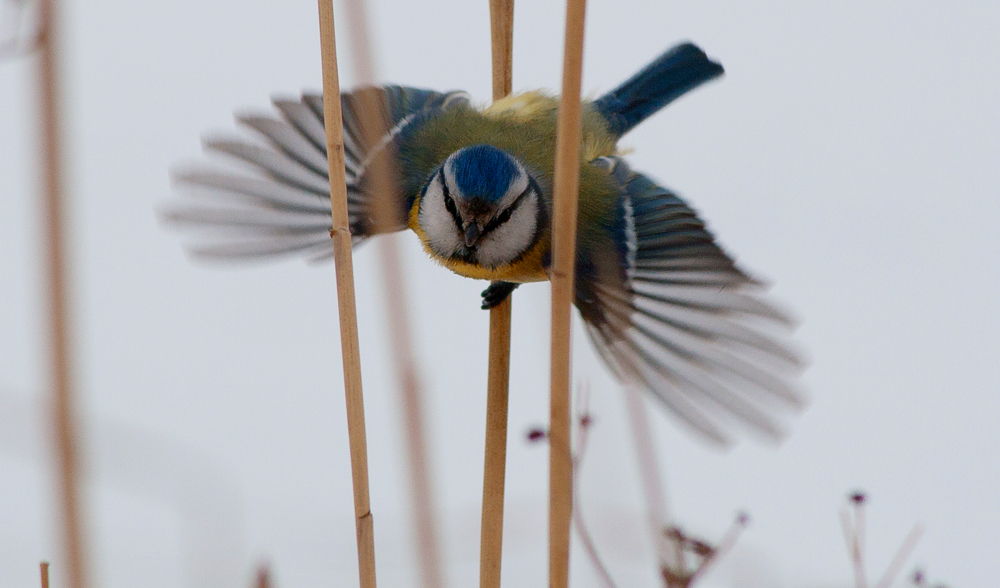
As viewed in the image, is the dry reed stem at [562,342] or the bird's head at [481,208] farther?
the bird's head at [481,208]

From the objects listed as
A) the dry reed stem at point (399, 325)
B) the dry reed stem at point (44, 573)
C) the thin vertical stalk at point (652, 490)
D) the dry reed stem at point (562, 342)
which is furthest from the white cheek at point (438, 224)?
the dry reed stem at point (44, 573)

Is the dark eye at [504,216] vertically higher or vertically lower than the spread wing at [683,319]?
higher

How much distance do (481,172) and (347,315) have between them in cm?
56

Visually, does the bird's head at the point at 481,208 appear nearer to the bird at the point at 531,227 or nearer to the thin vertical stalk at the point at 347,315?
the bird at the point at 531,227

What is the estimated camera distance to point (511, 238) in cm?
134

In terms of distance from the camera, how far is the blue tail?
67.1 inches

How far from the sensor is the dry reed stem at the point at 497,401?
0.79 m

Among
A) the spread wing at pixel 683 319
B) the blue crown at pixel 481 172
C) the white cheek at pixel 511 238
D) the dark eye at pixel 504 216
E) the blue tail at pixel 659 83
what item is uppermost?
the blue tail at pixel 659 83

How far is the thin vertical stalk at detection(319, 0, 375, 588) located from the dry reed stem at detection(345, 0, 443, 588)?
6 centimetres

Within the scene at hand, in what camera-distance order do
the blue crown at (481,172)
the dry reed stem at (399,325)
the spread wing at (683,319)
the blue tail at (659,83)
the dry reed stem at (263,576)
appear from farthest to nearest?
the blue tail at (659,83) < the blue crown at (481,172) < the spread wing at (683,319) < the dry reed stem at (399,325) < the dry reed stem at (263,576)

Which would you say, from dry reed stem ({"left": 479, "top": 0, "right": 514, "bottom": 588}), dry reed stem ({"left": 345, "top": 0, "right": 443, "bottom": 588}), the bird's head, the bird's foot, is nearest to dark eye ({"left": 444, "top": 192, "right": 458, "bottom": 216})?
the bird's head

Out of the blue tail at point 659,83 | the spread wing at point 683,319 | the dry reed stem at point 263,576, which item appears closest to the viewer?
the dry reed stem at point 263,576

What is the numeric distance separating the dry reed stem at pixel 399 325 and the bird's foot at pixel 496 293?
11.0 inches

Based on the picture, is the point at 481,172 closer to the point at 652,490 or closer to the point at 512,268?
the point at 512,268
